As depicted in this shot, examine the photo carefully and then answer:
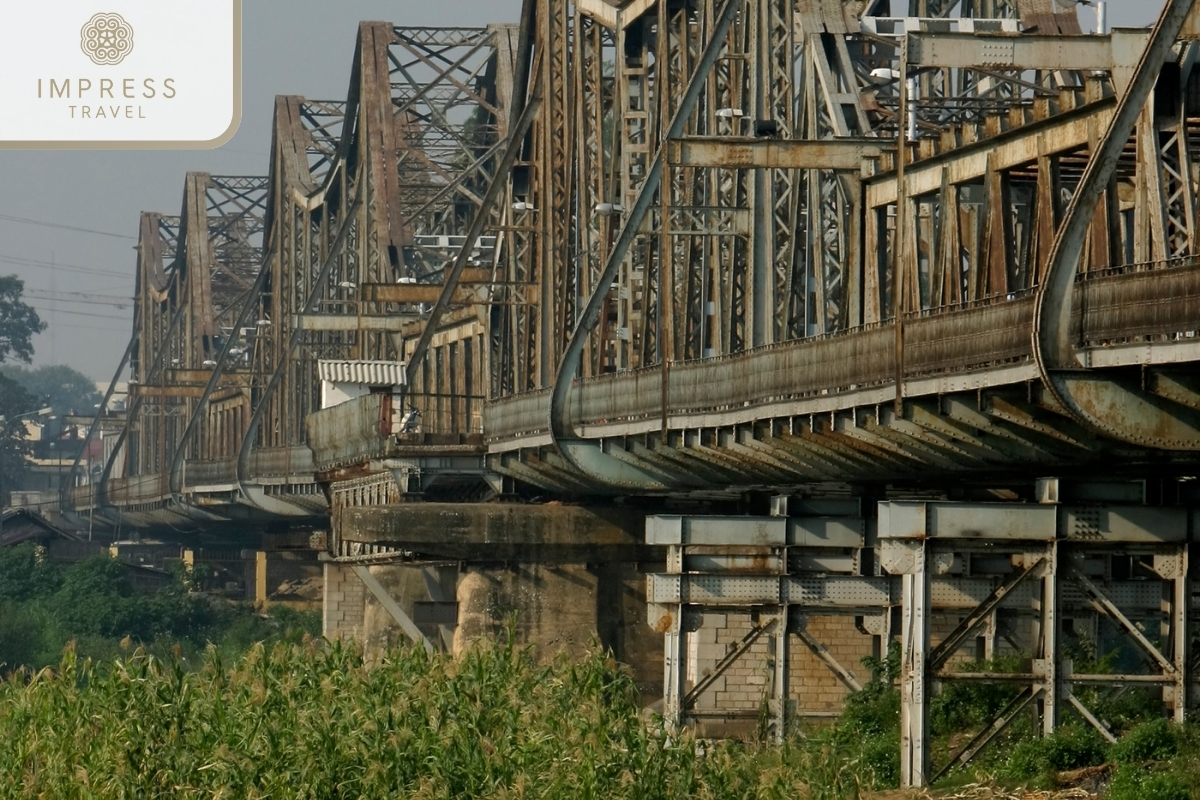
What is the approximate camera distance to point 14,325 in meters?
187

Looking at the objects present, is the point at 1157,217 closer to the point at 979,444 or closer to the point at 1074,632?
the point at 979,444

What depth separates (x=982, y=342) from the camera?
1141 inches

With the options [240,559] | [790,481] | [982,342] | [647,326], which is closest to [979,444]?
[982,342]

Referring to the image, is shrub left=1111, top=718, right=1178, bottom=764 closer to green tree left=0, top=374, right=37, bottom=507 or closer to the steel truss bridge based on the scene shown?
A: the steel truss bridge

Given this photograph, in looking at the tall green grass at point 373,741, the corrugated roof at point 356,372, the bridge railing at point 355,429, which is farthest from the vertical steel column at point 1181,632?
the corrugated roof at point 356,372

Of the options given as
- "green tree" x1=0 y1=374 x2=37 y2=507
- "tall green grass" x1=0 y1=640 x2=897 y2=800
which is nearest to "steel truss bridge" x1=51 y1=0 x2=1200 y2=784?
"tall green grass" x1=0 y1=640 x2=897 y2=800

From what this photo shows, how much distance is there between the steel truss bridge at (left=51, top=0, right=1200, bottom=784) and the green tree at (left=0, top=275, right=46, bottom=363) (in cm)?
10713

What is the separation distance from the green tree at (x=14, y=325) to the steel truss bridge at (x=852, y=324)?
10713 cm

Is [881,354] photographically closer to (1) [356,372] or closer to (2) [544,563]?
(2) [544,563]

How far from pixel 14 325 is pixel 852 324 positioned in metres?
154

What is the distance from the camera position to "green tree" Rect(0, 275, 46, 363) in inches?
7303

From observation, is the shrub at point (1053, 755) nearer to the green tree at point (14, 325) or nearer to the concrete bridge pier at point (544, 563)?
the concrete bridge pier at point (544, 563)

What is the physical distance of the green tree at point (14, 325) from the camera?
186 meters

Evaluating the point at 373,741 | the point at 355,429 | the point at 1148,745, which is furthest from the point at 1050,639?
the point at 355,429
